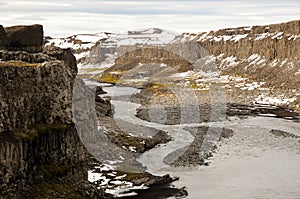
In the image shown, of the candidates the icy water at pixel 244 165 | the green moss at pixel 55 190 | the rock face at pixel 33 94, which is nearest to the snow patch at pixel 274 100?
the icy water at pixel 244 165

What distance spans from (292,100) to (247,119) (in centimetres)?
2440

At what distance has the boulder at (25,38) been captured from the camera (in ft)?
224

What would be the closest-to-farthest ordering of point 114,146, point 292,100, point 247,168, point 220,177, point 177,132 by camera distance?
point 220,177
point 247,168
point 114,146
point 177,132
point 292,100

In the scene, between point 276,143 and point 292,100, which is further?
point 292,100

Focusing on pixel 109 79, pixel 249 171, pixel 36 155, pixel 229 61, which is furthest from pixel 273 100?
pixel 109 79

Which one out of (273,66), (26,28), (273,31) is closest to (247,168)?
(26,28)

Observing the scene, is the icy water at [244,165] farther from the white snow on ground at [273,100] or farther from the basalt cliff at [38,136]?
the white snow on ground at [273,100]

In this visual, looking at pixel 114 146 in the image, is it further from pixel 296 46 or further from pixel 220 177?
pixel 296 46

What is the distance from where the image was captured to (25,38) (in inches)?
2734

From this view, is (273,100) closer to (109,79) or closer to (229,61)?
(229,61)

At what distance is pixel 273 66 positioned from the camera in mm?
156625

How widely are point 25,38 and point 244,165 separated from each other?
117 feet

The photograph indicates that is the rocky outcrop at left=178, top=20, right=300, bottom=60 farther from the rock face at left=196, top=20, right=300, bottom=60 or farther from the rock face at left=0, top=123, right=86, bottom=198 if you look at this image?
the rock face at left=0, top=123, right=86, bottom=198

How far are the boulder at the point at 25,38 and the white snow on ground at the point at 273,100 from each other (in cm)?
6124
